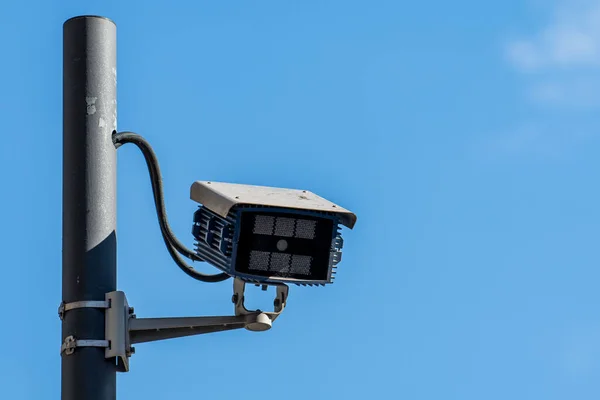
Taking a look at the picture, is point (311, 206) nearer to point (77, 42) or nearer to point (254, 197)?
point (254, 197)

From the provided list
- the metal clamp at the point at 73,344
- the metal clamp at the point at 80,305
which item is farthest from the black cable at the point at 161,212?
the metal clamp at the point at 73,344

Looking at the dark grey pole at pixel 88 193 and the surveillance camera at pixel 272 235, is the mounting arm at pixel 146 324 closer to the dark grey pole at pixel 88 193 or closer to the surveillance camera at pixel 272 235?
the dark grey pole at pixel 88 193

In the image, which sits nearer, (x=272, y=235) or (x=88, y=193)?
(x=88, y=193)

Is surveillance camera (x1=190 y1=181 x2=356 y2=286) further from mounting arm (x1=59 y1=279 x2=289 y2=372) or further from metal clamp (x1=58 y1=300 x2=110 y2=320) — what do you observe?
metal clamp (x1=58 y1=300 x2=110 y2=320)

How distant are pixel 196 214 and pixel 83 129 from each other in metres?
0.84

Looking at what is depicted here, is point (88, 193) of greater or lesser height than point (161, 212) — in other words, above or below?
above

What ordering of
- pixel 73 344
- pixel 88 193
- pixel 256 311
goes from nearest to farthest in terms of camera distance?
pixel 73 344, pixel 88 193, pixel 256 311

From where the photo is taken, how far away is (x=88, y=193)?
5.84 metres

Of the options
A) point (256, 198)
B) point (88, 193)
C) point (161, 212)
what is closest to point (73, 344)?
point (88, 193)

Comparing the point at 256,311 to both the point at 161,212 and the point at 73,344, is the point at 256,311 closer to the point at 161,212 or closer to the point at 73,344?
the point at 161,212

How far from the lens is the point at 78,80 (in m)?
5.98

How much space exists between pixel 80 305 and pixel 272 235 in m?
0.93

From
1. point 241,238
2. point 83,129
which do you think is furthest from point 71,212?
point 241,238

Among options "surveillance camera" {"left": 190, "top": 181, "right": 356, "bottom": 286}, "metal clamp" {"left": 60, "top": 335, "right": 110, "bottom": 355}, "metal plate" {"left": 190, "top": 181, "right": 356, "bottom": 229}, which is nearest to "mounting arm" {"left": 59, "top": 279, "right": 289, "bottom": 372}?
"metal clamp" {"left": 60, "top": 335, "right": 110, "bottom": 355}
